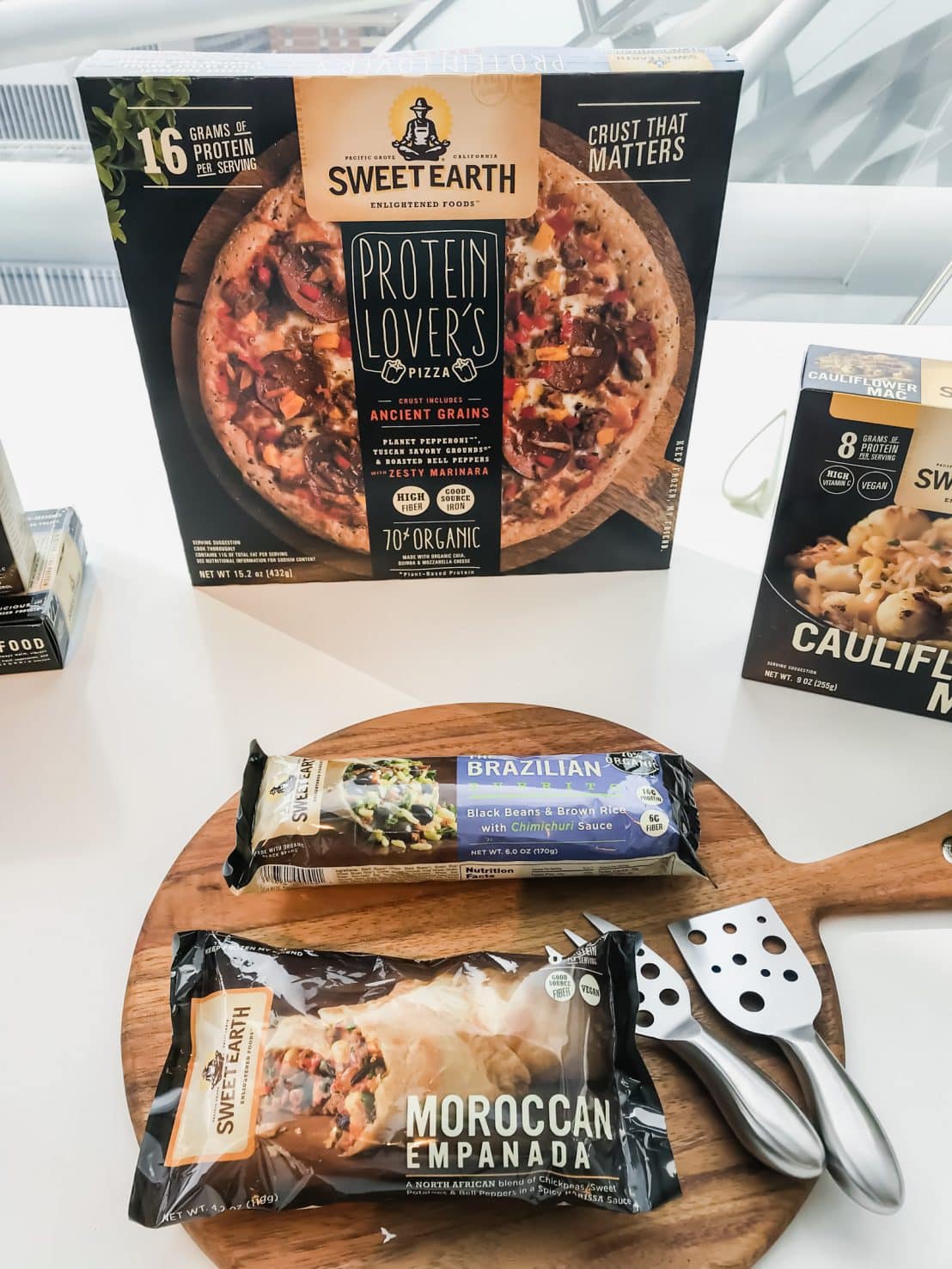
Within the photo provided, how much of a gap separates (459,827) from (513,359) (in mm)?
386

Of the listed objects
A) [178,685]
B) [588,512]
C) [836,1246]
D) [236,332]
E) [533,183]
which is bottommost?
[836,1246]


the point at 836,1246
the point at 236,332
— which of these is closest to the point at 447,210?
the point at 236,332

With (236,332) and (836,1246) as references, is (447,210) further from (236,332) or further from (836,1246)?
(836,1246)

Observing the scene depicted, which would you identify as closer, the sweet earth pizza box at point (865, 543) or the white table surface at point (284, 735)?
the white table surface at point (284, 735)

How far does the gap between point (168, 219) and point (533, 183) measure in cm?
27

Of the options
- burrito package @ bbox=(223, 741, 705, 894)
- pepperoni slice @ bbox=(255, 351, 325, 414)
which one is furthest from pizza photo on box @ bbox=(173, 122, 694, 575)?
burrito package @ bbox=(223, 741, 705, 894)

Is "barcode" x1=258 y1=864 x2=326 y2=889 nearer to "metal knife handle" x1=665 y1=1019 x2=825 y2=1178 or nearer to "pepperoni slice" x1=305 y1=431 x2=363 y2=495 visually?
"metal knife handle" x1=665 y1=1019 x2=825 y2=1178

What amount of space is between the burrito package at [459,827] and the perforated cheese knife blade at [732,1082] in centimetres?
7

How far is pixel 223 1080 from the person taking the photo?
0.58m

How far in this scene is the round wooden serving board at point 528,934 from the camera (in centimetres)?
56

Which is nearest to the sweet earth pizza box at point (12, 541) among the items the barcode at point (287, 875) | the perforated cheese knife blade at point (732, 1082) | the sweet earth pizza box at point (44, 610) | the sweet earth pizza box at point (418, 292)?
the sweet earth pizza box at point (44, 610)

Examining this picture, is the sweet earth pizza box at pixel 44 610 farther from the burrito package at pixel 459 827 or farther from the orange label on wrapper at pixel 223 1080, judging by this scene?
the orange label on wrapper at pixel 223 1080

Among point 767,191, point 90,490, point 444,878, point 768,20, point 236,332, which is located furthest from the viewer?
point 767,191

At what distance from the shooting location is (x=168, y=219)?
30.5 inches
